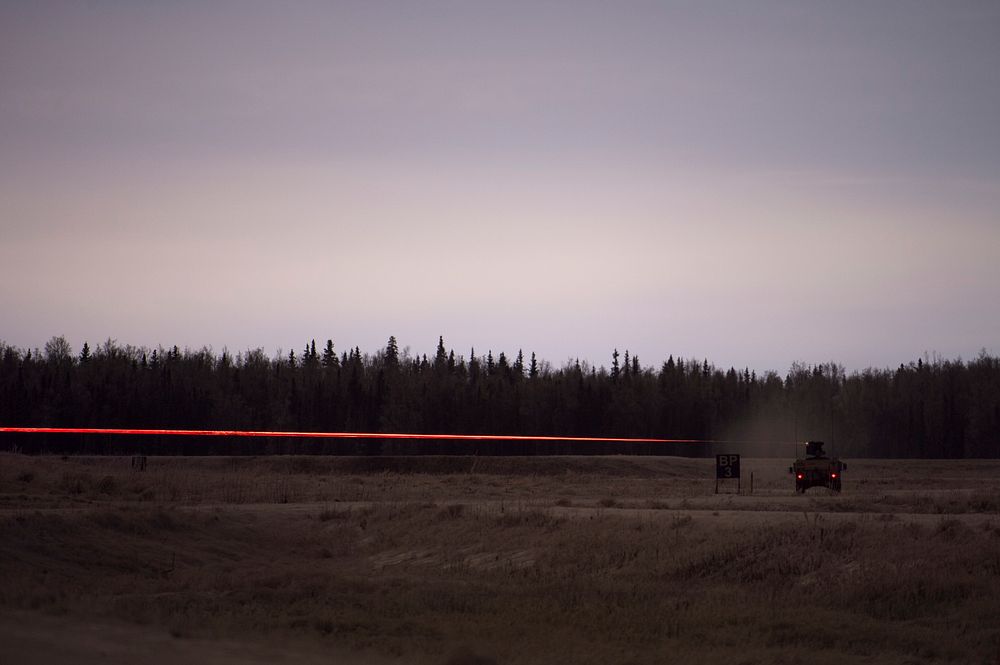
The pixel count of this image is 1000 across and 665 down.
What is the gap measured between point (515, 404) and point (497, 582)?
128 metres

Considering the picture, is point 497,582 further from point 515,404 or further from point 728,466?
point 515,404

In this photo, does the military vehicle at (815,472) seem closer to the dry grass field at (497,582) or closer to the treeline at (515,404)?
the dry grass field at (497,582)

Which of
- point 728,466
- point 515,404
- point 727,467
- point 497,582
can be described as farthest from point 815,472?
point 515,404

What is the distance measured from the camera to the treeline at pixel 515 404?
129 metres

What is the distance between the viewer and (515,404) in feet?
499

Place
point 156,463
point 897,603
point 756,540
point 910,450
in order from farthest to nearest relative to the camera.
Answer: point 910,450 → point 156,463 → point 756,540 → point 897,603

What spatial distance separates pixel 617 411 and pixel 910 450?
41801 mm

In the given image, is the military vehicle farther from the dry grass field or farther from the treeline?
the treeline

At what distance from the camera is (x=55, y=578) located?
2119cm

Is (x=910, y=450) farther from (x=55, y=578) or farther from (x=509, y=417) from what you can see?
(x=55, y=578)

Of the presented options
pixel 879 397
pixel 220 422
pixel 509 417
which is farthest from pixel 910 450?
pixel 220 422

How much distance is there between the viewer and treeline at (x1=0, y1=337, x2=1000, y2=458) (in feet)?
424

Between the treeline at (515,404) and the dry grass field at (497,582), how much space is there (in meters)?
93.1

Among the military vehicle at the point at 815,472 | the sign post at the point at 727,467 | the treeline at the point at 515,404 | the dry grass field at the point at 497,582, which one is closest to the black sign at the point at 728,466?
the sign post at the point at 727,467
